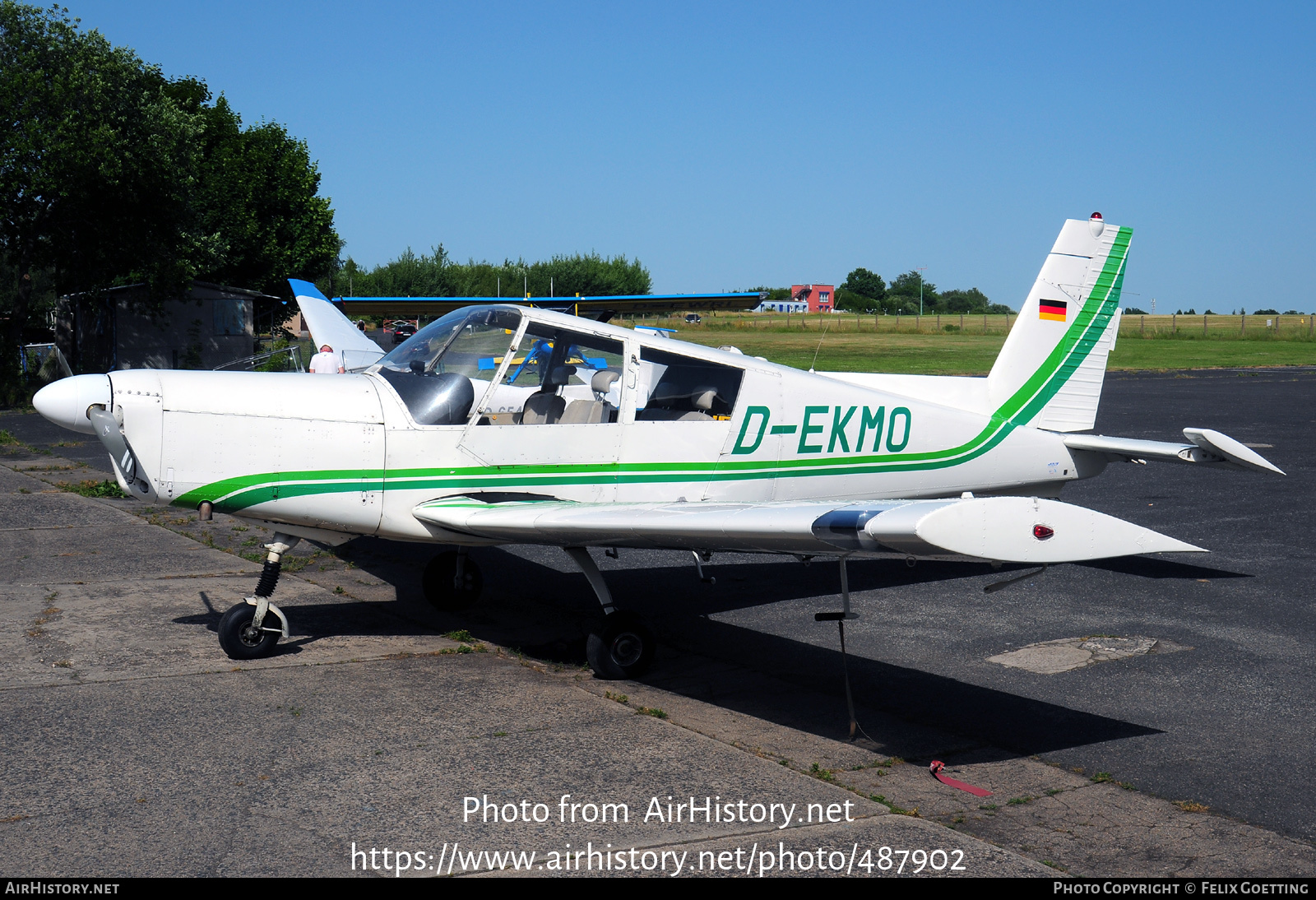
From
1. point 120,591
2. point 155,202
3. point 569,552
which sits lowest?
point 120,591

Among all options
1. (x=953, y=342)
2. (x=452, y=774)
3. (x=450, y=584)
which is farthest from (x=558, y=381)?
(x=953, y=342)

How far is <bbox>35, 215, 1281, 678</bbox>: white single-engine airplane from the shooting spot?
5797 mm

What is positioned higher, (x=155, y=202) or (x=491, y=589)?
(x=155, y=202)

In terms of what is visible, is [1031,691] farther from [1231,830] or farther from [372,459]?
[372,459]

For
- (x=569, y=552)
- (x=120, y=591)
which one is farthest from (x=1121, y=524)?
(x=120, y=591)

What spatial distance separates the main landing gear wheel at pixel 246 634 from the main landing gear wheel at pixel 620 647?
1924 mm

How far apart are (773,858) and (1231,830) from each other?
1826 millimetres

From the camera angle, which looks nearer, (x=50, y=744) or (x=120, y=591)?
(x=50, y=744)

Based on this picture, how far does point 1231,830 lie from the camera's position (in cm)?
410

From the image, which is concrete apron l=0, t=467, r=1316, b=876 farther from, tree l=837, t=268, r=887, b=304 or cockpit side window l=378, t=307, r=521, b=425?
tree l=837, t=268, r=887, b=304

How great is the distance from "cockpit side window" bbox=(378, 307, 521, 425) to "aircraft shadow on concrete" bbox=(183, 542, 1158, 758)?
64.2 inches

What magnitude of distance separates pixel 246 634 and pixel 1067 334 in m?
6.35

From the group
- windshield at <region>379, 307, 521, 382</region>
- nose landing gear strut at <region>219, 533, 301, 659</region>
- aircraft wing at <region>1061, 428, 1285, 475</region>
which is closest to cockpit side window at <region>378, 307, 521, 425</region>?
windshield at <region>379, 307, 521, 382</region>

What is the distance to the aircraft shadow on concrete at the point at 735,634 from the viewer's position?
5367 mm
